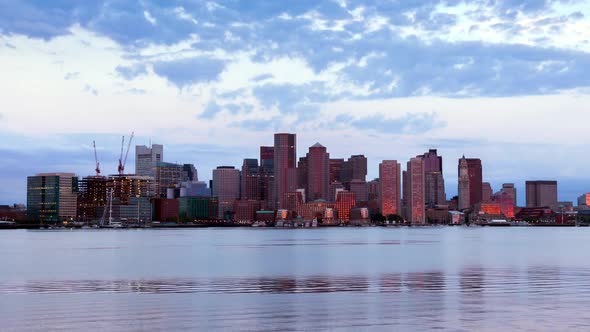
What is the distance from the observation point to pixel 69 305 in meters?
41.1

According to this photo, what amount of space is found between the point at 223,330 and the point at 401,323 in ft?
23.5

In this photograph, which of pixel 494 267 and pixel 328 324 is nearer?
pixel 328 324

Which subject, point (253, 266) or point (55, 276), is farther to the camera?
point (253, 266)

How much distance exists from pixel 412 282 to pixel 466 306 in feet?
57.9

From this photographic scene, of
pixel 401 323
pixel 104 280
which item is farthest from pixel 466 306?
pixel 104 280

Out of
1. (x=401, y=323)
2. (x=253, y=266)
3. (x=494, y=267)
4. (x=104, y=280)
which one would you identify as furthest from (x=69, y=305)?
(x=494, y=267)

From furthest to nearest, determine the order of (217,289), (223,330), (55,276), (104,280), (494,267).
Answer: (494,267), (55,276), (104,280), (217,289), (223,330)

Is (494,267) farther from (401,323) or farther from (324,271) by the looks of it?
(401,323)

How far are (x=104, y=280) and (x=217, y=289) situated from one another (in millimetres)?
14028

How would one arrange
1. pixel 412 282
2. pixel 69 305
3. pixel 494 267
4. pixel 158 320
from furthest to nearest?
pixel 494 267, pixel 412 282, pixel 69 305, pixel 158 320

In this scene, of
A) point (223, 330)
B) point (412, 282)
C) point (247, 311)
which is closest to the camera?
point (223, 330)

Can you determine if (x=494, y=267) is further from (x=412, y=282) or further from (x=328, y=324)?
(x=328, y=324)

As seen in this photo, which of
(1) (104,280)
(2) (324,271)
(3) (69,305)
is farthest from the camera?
(2) (324,271)

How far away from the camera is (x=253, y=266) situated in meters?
82.9
